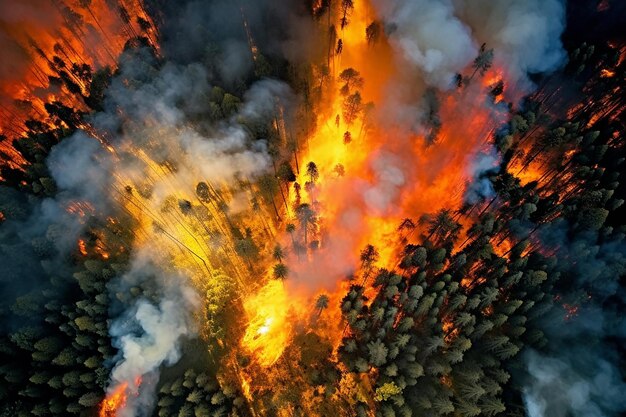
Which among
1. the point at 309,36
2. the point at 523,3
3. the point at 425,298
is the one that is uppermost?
the point at 309,36

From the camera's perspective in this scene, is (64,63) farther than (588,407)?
Yes

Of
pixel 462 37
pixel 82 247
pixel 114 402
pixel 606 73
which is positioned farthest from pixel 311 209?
pixel 606 73

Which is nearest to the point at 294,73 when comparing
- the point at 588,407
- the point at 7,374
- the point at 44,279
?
the point at 44,279

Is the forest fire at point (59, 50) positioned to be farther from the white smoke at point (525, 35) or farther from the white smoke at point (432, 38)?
the white smoke at point (525, 35)

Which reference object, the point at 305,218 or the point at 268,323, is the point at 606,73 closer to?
the point at 305,218

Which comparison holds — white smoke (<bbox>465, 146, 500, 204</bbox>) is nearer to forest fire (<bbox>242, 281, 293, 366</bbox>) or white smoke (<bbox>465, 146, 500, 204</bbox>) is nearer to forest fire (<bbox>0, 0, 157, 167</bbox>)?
forest fire (<bbox>242, 281, 293, 366</bbox>)

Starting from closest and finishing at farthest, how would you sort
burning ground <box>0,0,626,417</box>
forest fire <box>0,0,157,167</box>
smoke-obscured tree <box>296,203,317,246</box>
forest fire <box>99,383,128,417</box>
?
burning ground <box>0,0,626,417</box> < forest fire <box>99,383,128,417</box> < smoke-obscured tree <box>296,203,317,246</box> < forest fire <box>0,0,157,167</box>

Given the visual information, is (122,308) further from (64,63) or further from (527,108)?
(527,108)

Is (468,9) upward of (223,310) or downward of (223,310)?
upward

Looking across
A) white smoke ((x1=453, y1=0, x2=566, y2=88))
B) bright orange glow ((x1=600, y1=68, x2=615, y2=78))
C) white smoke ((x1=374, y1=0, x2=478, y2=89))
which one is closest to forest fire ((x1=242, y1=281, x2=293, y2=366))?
white smoke ((x1=374, y1=0, x2=478, y2=89))
